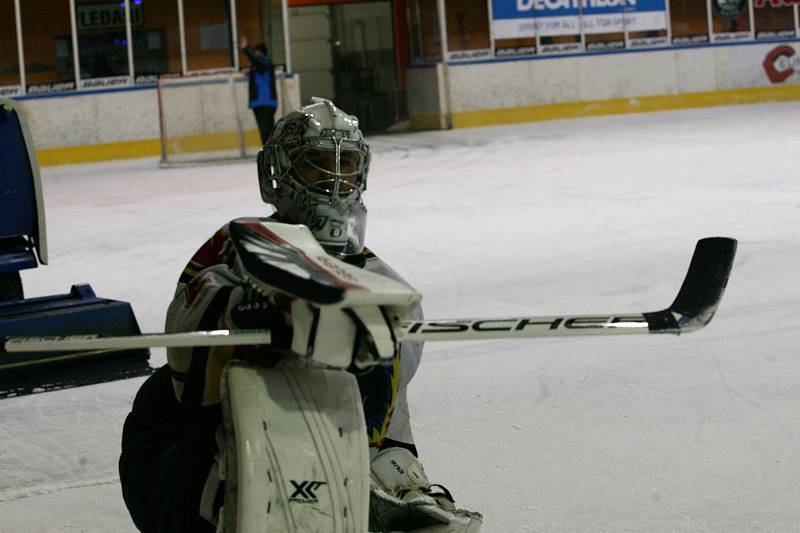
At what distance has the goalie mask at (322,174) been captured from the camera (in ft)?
5.55

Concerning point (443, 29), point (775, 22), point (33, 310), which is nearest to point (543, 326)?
point (33, 310)

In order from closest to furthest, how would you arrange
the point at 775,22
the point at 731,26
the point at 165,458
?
the point at 165,458 → the point at 731,26 → the point at 775,22

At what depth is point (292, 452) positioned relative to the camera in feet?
4.18

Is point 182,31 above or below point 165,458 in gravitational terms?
above

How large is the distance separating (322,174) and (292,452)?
56 cm

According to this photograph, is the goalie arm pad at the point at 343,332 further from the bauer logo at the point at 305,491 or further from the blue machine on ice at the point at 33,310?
the blue machine on ice at the point at 33,310

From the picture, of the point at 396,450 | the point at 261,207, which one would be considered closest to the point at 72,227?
the point at 261,207

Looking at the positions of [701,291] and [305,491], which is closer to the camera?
[305,491]

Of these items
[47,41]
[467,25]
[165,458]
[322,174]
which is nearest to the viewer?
[165,458]

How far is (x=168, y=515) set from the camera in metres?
1.52

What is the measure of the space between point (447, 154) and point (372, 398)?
896 cm

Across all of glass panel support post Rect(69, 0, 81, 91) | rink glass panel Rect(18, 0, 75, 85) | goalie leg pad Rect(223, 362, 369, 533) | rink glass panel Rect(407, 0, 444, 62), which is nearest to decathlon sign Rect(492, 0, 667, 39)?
rink glass panel Rect(407, 0, 444, 62)

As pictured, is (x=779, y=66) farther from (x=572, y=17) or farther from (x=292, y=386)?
(x=292, y=386)

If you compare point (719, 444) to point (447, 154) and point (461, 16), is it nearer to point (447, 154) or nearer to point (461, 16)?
point (447, 154)
